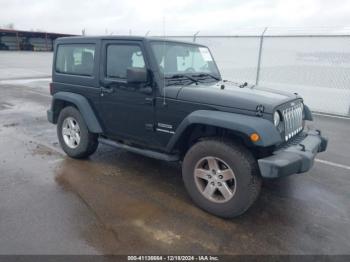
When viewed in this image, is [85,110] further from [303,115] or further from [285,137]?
[303,115]

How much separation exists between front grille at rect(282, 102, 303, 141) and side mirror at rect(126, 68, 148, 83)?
1677mm

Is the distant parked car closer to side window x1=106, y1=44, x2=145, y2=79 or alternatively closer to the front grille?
side window x1=106, y1=44, x2=145, y2=79

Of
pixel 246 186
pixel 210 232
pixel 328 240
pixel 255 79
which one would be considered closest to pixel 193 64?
pixel 246 186

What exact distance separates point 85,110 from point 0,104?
256 inches

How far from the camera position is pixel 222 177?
3.41 metres

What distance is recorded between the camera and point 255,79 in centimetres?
1130

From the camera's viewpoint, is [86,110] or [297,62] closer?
[86,110]

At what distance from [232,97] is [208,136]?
1.76 feet

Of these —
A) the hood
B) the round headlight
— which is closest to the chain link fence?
the hood

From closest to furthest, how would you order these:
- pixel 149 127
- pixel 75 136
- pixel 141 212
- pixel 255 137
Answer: pixel 255 137 → pixel 141 212 → pixel 149 127 → pixel 75 136

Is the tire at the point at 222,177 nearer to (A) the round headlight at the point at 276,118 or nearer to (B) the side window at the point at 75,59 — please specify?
(A) the round headlight at the point at 276,118

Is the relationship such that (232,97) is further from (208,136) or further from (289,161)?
(289,161)

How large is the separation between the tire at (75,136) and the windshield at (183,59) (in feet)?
5.47

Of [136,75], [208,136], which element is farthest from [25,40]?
[208,136]
